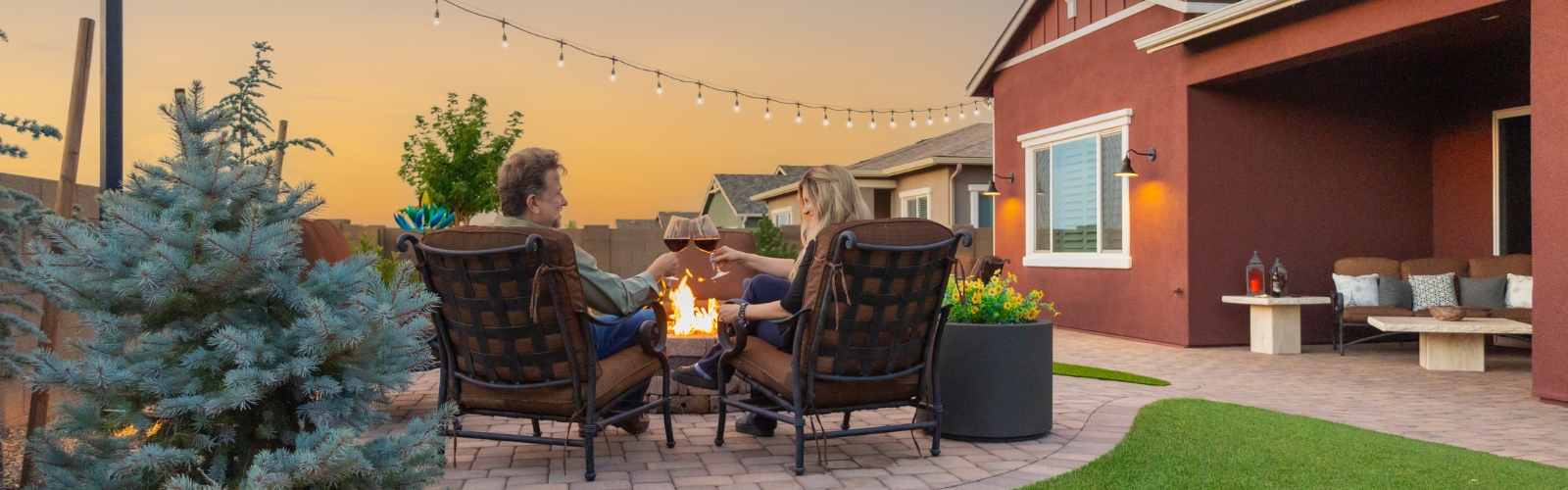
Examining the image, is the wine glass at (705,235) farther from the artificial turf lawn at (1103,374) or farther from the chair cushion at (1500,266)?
the chair cushion at (1500,266)

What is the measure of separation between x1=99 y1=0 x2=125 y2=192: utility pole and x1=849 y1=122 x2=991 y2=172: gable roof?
1336cm

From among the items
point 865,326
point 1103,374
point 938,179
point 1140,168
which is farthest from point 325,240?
point 938,179

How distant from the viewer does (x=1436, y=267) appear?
8.41m

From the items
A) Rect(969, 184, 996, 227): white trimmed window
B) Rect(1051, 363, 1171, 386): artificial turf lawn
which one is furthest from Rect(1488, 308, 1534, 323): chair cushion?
Rect(969, 184, 996, 227): white trimmed window

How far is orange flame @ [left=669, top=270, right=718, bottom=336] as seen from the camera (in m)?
5.02

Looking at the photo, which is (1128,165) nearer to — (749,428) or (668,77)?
(668,77)

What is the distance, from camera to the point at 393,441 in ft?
6.63

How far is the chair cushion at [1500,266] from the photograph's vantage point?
312 inches

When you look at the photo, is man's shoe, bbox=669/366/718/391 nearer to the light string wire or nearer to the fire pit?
the fire pit

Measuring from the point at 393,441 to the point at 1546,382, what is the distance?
5781 millimetres

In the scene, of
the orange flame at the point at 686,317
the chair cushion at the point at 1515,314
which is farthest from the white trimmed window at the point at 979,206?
the orange flame at the point at 686,317

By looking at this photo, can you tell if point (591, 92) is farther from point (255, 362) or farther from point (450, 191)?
point (255, 362)

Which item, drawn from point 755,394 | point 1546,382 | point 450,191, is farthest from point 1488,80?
point 450,191

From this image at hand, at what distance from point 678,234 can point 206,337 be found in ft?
7.13
